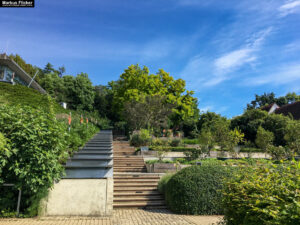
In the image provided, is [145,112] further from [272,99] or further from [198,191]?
[272,99]

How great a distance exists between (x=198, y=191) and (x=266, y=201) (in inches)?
168

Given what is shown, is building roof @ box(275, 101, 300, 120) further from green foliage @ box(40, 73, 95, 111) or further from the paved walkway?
green foliage @ box(40, 73, 95, 111)

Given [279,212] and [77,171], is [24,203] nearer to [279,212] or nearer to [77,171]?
[77,171]

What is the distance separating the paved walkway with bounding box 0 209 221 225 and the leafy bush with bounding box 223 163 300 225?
7.98ft

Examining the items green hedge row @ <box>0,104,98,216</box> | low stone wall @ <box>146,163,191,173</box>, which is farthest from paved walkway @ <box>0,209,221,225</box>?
low stone wall @ <box>146,163,191,173</box>

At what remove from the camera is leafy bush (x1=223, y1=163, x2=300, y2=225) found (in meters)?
2.17

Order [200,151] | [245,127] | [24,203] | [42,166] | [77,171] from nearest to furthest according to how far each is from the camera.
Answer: [42,166] → [24,203] → [77,171] → [200,151] → [245,127]

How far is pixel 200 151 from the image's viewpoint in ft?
47.9

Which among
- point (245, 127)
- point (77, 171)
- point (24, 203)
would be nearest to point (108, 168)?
point (77, 171)

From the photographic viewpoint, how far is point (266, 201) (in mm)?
2512

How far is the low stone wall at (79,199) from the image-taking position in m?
5.96

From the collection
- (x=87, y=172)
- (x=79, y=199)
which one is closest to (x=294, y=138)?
(x=87, y=172)

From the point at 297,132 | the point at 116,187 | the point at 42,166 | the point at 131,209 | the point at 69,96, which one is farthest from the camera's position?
the point at 69,96

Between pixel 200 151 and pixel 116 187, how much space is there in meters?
7.70
